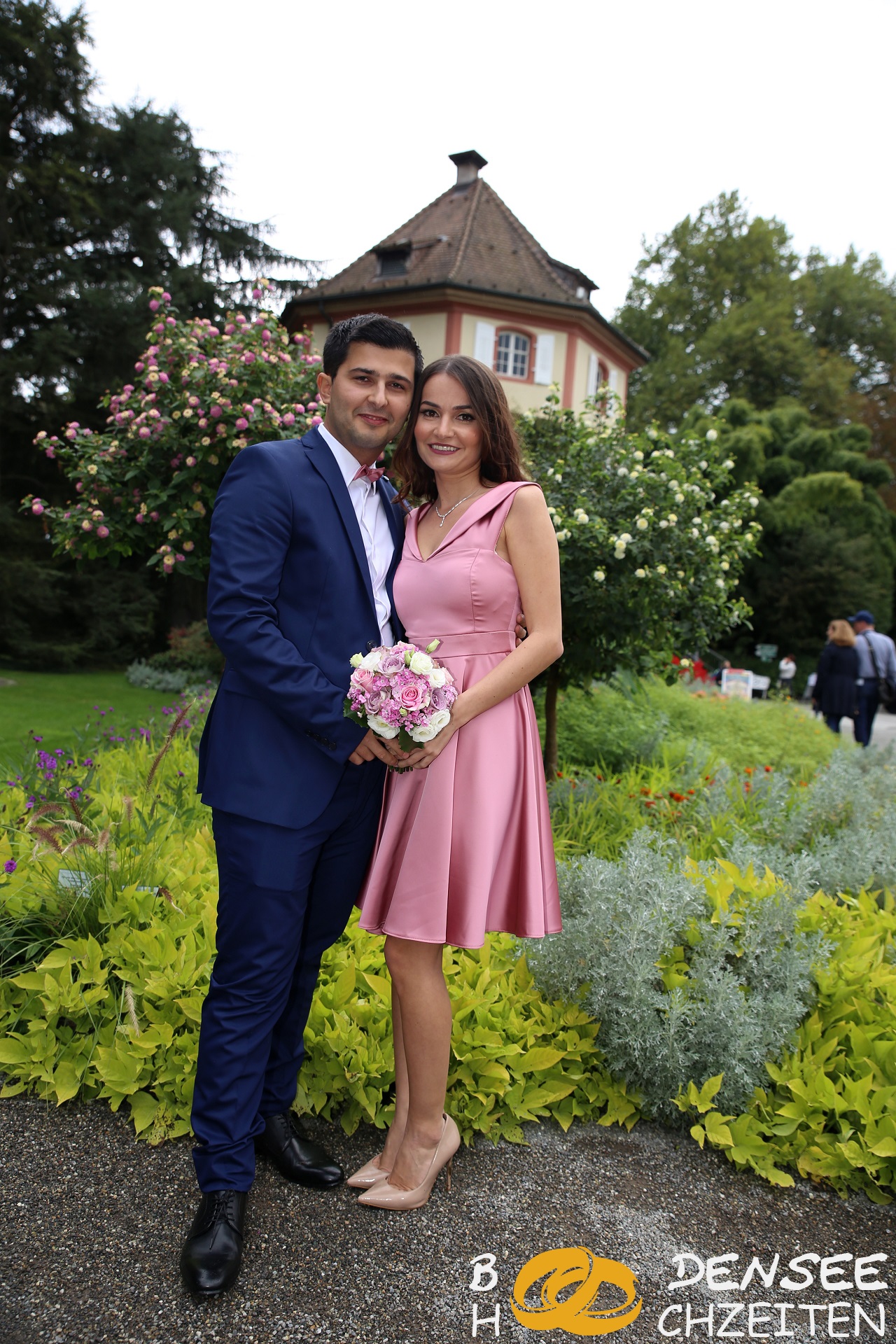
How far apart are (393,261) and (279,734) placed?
24.9 meters

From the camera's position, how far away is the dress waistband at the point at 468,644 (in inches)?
94.9

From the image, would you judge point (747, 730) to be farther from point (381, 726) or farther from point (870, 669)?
point (381, 726)

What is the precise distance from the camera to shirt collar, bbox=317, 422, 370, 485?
95.4 inches

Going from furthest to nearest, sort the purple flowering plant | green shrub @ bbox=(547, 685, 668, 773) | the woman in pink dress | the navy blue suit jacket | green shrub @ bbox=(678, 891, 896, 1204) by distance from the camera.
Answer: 1. green shrub @ bbox=(547, 685, 668, 773)
2. the purple flowering plant
3. green shrub @ bbox=(678, 891, 896, 1204)
4. the woman in pink dress
5. the navy blue suit jacket

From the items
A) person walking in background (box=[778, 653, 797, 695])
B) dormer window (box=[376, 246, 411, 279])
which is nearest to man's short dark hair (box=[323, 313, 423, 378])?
person walking in background (box=[778, 653, 797, 695])

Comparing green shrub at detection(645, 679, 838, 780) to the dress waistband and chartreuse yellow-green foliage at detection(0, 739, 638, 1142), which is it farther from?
the dress waistband

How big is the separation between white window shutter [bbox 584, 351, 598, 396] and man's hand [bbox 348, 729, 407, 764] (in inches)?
965

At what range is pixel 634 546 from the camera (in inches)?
204

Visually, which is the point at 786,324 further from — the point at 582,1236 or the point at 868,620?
the point at 582,1236

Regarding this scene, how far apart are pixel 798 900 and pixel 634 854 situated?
1.95 feet

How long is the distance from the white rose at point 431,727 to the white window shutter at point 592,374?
80.7ft

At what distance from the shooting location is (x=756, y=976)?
298 centimetres

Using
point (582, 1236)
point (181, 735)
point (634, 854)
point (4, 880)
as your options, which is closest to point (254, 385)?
point (181, 735)

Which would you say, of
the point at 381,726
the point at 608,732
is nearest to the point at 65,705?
the point at 608,732
